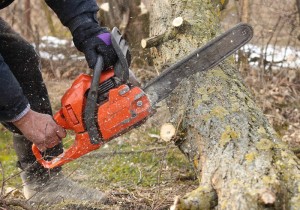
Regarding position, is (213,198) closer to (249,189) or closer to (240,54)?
(249,189)

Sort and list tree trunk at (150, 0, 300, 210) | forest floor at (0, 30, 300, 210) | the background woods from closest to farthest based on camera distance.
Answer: tree trunk at (150, 0, 300, 210) → the background woods → forest floor at (0, 30, 300, 210)

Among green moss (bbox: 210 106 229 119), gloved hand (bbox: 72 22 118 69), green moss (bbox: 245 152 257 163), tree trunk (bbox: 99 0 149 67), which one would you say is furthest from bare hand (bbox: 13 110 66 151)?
tree trunk (bbox: 99 0 149 67)

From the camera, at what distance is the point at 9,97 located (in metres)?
2.55

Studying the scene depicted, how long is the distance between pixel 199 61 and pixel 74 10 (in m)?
0.85

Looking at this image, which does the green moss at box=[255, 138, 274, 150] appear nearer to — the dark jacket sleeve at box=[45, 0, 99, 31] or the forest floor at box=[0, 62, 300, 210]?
the forest floor at box=[0, 62, 300, 210]

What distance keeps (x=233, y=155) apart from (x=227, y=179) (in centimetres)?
18

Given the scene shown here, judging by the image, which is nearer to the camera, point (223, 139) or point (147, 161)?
point (223, 139)

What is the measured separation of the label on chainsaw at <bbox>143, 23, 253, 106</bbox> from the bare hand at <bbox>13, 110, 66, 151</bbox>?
1.93ft

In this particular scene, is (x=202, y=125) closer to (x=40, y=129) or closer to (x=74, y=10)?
(x=40, y=129)

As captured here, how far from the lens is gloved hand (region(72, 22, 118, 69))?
285cm

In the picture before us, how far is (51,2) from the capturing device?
10.00ft

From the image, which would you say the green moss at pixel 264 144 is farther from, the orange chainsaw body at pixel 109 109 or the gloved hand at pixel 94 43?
the gloved hand at pixel 94 43

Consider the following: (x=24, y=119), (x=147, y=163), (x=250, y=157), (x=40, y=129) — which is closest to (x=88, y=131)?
(x=40, y=129)

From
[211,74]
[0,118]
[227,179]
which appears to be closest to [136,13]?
[211,74]
